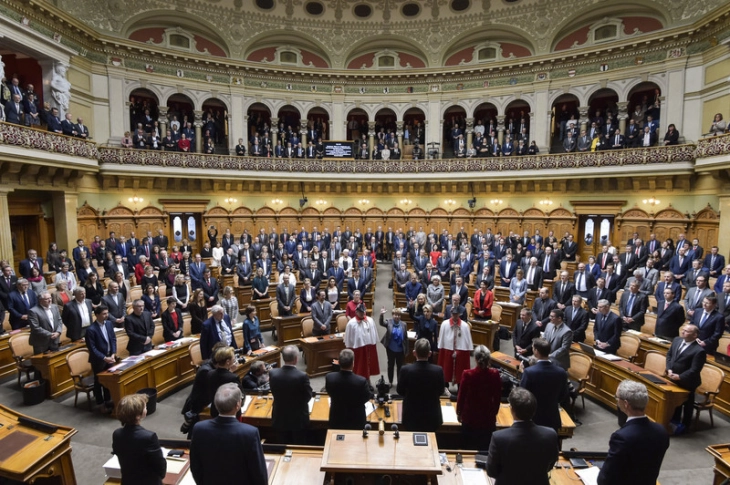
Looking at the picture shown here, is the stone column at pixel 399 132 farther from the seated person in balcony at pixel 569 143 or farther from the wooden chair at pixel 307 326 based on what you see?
the wooden chair at pixel 307 326

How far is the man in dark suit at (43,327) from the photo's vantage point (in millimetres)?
6230

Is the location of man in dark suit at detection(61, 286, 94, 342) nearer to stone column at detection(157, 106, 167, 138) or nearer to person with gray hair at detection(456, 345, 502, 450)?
person with gray hair at detection(456, 345, 502, 450)

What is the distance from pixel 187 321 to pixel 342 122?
51.5ft

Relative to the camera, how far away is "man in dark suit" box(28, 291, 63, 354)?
6.23 metres

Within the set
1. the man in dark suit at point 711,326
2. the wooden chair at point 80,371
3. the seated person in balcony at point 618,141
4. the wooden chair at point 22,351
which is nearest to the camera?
the wooden chair at point 80,371

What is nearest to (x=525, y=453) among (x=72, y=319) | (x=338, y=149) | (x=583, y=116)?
(x=72, y=319)

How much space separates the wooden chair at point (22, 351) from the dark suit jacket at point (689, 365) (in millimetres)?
9661

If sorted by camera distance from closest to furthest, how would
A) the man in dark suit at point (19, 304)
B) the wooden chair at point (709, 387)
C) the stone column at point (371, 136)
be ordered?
the wooden chair at point (709, 387) < the man in dark suit at point (19, 304) < the stone column at point (371, 136)

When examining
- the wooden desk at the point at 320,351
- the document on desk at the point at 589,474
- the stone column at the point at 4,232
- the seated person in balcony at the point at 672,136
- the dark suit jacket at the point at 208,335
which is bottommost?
the wooden desk at the point at 320,351

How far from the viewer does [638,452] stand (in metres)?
2.79

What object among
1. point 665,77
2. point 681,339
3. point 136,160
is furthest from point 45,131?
point 665,77

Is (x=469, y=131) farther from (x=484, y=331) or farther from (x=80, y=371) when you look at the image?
(x=80, y=371)

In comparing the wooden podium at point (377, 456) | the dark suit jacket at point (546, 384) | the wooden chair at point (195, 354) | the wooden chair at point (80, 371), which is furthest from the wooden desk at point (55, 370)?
the dark suit jacket at point (546, 384)

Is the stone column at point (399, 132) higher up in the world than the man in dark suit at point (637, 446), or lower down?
higher up
